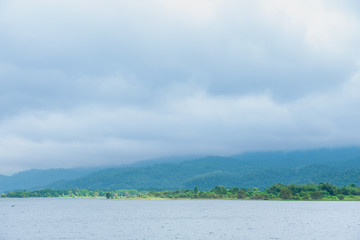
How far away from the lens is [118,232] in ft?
377

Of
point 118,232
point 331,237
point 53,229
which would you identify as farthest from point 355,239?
point 53,229

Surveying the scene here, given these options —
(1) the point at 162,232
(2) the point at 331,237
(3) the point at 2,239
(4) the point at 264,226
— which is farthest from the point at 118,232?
(2) the point at 331,237

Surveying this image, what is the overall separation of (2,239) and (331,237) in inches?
3222

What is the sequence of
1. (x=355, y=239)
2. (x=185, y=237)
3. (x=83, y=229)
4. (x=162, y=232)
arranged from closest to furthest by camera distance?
1. (x=355, y=239)
2. (x=185, y=237)
3. (x=162, y=232)
4. (x=83, y=229)

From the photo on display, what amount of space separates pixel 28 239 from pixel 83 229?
23913 mm

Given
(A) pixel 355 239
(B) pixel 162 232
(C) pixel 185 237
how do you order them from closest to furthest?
(A) pixel 355 239
(C) pixel 185 237
(B) pixel 162 232

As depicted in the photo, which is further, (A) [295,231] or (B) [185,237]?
(A) [295,231]

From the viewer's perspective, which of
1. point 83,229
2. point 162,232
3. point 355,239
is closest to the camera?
point 355,239

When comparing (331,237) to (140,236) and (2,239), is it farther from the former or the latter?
(2,239)

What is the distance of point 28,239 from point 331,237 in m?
75.2

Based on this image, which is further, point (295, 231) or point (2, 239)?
point (295, 231)

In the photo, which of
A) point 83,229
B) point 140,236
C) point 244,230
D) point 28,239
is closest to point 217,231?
point 244,230

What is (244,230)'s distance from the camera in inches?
4545

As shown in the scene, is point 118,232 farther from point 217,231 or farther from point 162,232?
point 217,231
